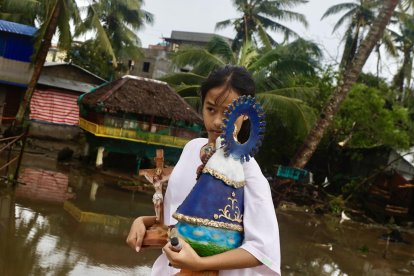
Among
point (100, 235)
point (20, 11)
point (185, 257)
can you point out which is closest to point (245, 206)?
point (185, 257)

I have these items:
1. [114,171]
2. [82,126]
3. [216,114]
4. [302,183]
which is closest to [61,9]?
[82,126]

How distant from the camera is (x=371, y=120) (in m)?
15.1

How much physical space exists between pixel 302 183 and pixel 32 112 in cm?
1170

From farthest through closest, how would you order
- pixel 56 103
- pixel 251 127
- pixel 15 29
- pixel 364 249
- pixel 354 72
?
pixel 56 103 → pixel 15 29 → pixel 364 249 → pixel 354 72 → pixel 251 127

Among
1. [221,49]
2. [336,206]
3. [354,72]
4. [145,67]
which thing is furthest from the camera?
[145,67]

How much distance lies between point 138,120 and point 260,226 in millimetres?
13220

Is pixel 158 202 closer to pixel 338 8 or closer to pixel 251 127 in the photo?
pixel 251 127

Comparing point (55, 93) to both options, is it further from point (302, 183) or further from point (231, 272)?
point (231, 272)

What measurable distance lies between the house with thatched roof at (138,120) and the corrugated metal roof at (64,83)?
5.20m

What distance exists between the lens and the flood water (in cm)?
593

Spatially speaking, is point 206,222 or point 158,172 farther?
point 158,172

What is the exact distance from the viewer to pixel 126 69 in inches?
1083

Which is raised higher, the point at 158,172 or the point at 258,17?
the point at 258,17

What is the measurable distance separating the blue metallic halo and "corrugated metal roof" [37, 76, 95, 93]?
19221 mm
